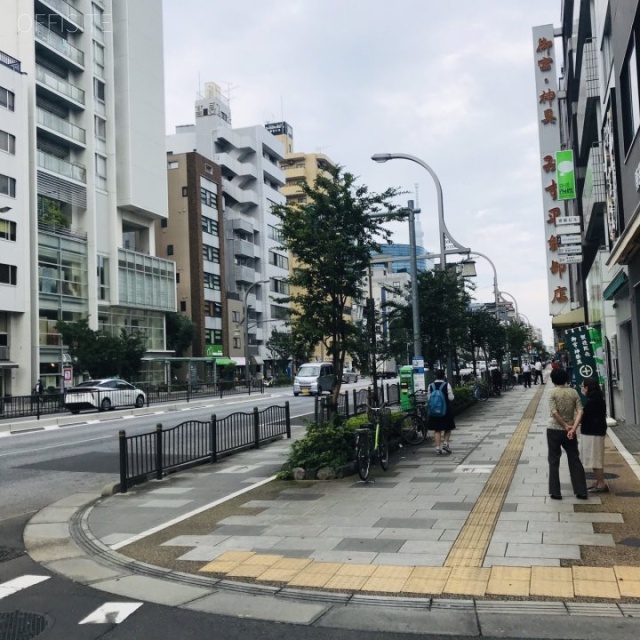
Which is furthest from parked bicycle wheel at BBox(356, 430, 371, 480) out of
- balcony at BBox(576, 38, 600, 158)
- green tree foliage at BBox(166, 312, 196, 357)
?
green tree foliage at BBox(166, 312, 196, 357)

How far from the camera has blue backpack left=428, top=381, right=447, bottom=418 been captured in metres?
13.0

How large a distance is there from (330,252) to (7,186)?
37837mm

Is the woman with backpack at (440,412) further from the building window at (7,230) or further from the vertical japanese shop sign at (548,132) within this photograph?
the building window at (7,230)

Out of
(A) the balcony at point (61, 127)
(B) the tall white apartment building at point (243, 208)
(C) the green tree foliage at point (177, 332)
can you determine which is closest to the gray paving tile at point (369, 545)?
(A) the balcony at point (61, 127)

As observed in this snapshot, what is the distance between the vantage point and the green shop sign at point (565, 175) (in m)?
23.9

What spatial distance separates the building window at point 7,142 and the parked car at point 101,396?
20401mm

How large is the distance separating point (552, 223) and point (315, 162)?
68.8 metres

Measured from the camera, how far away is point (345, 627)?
180 inches

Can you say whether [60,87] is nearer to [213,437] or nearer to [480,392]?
[480,392]

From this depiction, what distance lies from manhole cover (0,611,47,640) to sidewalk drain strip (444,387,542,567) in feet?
10.8

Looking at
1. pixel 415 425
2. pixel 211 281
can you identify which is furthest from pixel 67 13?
pixel 415 425

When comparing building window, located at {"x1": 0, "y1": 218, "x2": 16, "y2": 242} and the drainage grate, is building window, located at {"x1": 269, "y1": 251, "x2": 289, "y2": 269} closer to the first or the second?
building window, located at {"x1": 0, "y1": 218, "x2": 16, "y2": 242}

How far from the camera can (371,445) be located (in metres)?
10.8

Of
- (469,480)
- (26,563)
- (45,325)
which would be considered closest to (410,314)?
(469,480)
